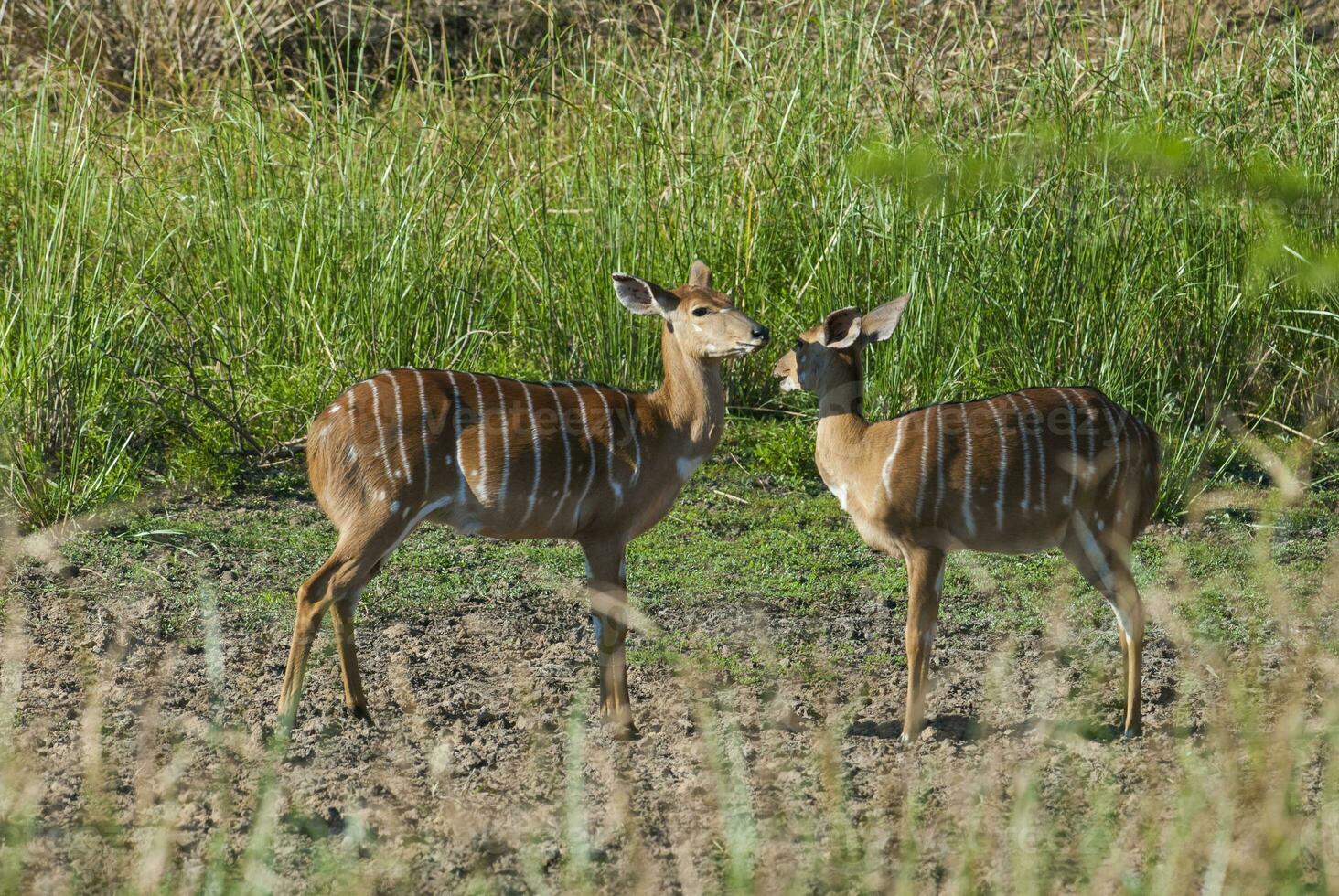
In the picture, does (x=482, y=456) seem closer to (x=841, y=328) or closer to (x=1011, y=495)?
(x=841, y=328)

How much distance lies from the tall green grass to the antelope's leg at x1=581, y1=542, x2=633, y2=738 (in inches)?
83.7

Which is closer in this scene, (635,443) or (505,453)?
(505,453)

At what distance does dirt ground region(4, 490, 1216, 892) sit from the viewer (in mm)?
3240

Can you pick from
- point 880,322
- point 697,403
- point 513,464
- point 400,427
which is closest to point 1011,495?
point 880,322

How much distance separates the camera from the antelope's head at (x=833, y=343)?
4074 mm

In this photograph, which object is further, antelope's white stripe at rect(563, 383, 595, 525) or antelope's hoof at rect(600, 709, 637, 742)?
antelope's white stripe at rect(563, 383, 595, 525)

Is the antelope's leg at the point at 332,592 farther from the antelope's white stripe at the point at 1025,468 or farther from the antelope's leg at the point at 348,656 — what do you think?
the antelope's white stripe at the point at 1025,468

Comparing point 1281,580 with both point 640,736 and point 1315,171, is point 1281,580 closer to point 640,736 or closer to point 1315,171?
point 1315,171

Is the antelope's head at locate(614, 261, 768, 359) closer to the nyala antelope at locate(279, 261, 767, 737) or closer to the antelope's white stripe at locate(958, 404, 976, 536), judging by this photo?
the nyala antelope at locate(279, 261, 767, 737)

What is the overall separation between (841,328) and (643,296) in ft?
1.71

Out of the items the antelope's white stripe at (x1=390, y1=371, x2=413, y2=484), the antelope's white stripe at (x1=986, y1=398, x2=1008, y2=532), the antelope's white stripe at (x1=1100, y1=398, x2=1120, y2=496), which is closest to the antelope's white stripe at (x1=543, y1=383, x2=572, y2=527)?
the antelope's white stripe at (x1=390, y1=371, x2=413, y2=484)

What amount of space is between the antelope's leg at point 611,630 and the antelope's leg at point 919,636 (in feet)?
2.18

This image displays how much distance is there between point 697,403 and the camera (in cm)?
414

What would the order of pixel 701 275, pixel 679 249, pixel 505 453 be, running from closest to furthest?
1. pixel 505 453
2. pixel 701 275
3. pixel 679 249
